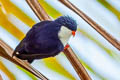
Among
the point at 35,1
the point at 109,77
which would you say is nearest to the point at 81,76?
the point at 109,77

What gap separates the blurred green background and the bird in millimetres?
106

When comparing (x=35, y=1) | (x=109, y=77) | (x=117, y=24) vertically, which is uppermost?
(x=35, y=1)

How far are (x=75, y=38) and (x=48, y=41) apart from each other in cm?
14

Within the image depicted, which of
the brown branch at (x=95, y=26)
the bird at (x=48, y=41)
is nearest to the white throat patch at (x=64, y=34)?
the bird at (x=48, y=41)

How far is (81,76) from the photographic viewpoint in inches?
20.3

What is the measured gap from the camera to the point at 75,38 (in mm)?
557

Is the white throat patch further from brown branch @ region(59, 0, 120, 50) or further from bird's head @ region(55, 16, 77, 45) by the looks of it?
brown branch @ region(59, 0, 120, 50)

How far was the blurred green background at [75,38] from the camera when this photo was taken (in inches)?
21.7

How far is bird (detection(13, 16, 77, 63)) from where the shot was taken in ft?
1.39

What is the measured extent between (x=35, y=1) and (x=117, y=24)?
0.76ft

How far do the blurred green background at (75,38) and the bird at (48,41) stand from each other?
0.35 ft

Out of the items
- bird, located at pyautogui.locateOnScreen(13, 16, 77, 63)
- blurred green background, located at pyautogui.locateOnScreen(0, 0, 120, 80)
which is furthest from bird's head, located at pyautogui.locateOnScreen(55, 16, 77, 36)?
blurred green background, located at pyautogui.locateOnScreen(0, 0, 120, 80)

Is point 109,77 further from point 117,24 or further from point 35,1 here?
point 35,1

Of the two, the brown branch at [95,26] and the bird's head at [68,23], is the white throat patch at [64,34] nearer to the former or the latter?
the bird's head at [68,23]
